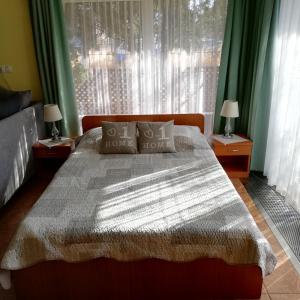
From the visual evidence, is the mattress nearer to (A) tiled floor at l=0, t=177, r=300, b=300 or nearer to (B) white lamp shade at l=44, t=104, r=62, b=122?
(A) tiled floor at l=0, t=177, r=300, b=300

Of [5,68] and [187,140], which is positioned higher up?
[5,68]

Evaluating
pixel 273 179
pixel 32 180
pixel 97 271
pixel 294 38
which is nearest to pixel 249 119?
pixel 273 179

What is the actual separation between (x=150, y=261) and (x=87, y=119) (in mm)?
2122

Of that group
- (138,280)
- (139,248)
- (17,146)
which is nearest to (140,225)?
(139,248)

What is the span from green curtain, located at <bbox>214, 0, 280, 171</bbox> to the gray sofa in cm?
207

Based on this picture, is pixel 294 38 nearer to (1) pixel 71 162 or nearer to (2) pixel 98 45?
(2) pixel 98 45

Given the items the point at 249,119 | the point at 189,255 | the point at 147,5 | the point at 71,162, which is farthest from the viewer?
the point at 249,119

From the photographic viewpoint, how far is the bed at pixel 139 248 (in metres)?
1.59

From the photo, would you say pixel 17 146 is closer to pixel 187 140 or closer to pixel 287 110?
pixel 187 140

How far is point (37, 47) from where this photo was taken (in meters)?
3.18

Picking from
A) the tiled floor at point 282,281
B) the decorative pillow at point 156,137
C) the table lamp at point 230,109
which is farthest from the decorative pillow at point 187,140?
the tiled floor at point 282,281

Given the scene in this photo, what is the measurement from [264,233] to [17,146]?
241cm

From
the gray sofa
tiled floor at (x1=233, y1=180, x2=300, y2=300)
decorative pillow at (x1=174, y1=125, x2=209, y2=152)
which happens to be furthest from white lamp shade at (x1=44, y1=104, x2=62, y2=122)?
tiled floor at (x1=233, y1=180, x2=300, y2=300)

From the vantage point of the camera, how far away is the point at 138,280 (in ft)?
5.59
